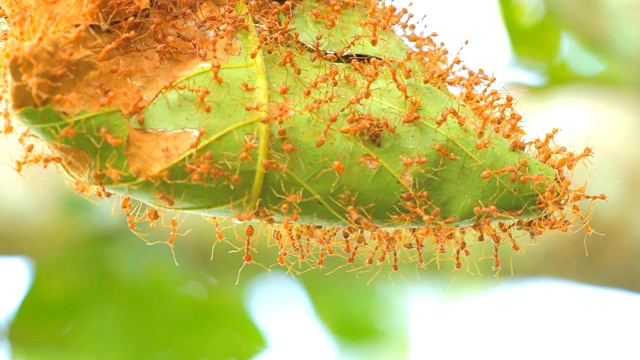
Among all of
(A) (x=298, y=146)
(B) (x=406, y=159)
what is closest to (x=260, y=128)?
(A) (x=298, y=146)

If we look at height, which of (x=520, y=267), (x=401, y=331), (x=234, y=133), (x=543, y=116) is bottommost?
(x=401, y=331)

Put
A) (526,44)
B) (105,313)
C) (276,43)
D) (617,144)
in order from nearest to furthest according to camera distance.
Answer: (276,43)
(617,144)
(105,313)
(526,44)

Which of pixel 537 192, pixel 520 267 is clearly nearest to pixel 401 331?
pixel 520 267

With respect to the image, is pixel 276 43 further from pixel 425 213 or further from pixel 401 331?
pixel 401 331

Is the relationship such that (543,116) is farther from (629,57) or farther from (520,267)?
(629,57)

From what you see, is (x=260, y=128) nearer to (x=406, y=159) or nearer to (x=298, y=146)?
(x=298, y=146)

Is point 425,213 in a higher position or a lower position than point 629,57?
lower

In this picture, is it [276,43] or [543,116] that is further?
[543,116]

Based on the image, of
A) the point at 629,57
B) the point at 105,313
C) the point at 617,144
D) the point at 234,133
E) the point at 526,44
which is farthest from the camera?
the point at 526,44
